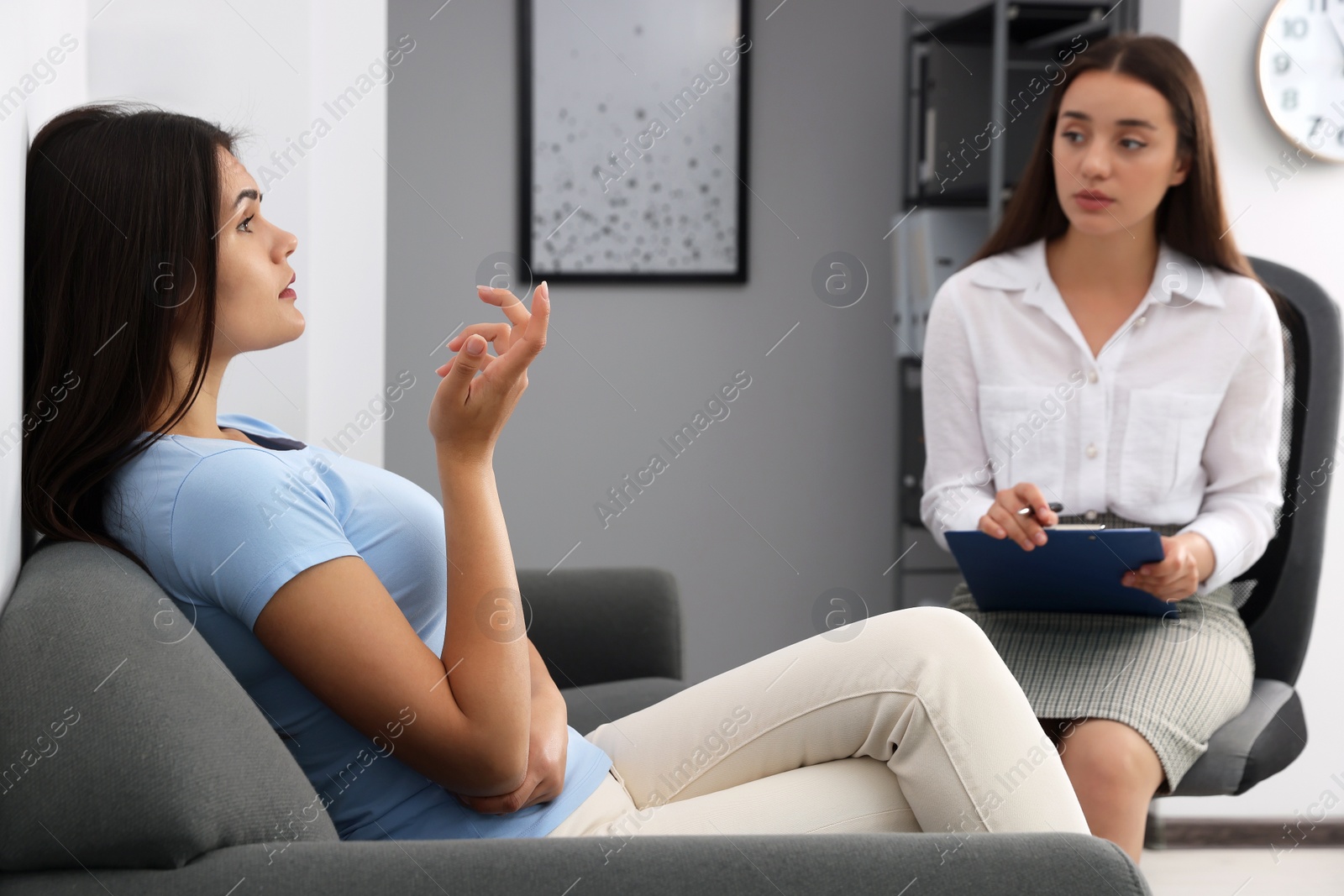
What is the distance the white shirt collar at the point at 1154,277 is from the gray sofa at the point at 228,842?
1.19 meters

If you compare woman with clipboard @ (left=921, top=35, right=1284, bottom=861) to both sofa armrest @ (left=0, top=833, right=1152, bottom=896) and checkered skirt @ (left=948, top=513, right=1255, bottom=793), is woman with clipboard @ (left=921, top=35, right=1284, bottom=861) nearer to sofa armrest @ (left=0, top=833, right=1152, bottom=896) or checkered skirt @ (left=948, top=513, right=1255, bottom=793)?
checkered skirt @ (left=948, top=513, right=1255, bottom=793)

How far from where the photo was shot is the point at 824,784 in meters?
1.04

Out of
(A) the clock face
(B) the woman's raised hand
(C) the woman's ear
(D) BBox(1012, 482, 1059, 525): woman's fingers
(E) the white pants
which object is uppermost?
(A) the clock face

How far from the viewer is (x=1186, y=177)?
1730 mm

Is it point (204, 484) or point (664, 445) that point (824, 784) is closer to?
point (204, 484)

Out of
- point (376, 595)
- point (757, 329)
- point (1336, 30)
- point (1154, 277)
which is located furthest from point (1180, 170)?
point (757, 329)

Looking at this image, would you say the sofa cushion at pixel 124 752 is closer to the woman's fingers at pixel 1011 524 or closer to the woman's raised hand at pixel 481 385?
the woman's raised hand at pixel 481 385

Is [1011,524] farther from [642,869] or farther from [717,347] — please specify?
[717,347]

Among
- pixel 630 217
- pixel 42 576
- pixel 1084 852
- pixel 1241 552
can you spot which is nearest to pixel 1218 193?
pixel 1241 552

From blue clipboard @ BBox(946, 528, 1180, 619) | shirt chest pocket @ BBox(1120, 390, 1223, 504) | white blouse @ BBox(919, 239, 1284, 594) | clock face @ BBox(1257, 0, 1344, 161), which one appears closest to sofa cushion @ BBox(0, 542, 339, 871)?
blue clipboard @ BBox(946, 528, 1180, 619)

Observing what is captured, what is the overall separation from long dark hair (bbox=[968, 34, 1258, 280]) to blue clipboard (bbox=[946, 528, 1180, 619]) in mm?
551

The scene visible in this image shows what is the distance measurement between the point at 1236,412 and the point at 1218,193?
0.33 meters

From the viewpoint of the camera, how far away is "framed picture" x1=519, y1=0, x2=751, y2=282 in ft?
10.5

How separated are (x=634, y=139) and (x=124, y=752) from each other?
279 cm
